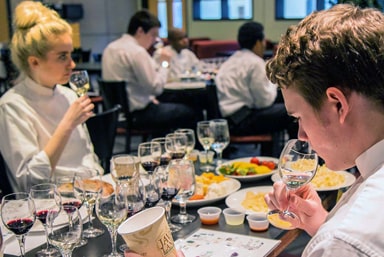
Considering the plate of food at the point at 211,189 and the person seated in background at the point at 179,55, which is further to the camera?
the person seated in background at the point at 179,55

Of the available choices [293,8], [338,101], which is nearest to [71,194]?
[338,101]

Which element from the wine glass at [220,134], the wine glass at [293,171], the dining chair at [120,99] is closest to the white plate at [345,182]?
the wine glass at [220,134]

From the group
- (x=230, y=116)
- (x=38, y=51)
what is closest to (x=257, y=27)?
(x=230, y=116)

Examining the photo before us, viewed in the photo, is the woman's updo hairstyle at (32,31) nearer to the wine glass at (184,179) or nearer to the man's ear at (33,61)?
the man's ear at (33,61)

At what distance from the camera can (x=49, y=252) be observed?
62.7 inches

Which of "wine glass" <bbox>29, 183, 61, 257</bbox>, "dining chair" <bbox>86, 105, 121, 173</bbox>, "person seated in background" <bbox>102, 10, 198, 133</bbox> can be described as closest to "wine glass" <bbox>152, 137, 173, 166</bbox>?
"dining chair" <bbox>86, 105, 121, 173</bbox>

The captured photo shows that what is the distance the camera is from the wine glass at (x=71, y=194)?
1752 millimetres

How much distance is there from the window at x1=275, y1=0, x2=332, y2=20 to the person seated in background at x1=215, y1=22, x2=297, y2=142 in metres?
6.69

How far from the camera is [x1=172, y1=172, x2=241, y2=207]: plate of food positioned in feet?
6.53

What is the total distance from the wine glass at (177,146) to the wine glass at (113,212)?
76cm

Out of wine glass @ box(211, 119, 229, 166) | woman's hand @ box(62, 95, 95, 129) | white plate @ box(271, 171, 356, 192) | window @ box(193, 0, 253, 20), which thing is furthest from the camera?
window @ box(193, 0, 253, 20)

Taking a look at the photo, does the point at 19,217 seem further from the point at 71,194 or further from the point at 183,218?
the point at 183,218

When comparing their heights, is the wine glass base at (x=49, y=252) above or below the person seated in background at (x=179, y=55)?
below

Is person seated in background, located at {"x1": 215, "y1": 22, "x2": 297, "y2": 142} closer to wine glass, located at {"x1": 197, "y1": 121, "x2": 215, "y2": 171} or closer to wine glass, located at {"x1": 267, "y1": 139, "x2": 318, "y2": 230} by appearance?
wine glass, located at {"x1": 197, "y1": 121, "x2": 215, "y2": 171}
